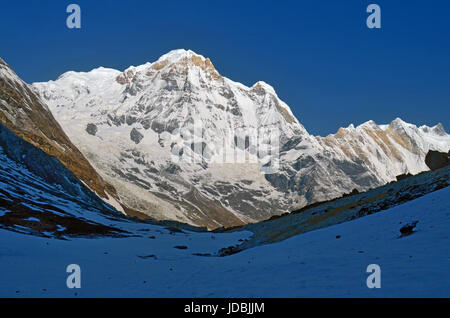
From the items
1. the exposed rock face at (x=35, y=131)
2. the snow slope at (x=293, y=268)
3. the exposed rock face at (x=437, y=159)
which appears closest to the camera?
the snow slope at (x=293, y=268)

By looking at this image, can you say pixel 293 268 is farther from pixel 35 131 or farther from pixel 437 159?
pixel 35 131

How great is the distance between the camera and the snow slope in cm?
1694

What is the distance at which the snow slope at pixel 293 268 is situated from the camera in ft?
55.6

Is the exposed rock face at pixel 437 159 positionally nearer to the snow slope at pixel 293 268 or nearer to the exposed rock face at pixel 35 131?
the snow slope at pixel 293 268

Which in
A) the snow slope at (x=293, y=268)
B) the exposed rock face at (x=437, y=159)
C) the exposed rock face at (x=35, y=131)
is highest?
the exposed rock face at (x=35, y=131)

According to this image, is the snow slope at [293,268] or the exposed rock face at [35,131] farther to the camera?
the exposed rock face at [35,131]

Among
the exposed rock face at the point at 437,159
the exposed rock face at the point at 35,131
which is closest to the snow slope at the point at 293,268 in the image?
the exposed rock face at the point at 437,159

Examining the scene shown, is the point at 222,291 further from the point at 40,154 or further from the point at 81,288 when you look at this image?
the point at 40,154

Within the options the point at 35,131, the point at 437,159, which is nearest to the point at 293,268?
the point at 437,159

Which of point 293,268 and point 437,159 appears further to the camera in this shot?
point 437,159

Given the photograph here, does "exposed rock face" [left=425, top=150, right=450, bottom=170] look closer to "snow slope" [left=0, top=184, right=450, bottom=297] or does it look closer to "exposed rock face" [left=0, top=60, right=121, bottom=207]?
"snow slope" [left=0, top=184, right=450, bottom=297]

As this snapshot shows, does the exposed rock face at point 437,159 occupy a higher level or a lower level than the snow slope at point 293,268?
higher

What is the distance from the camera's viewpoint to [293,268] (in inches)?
845
